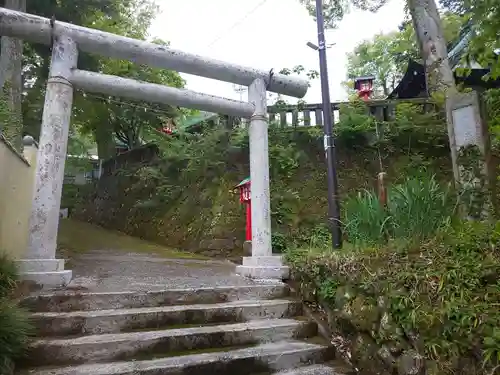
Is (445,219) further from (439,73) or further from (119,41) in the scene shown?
(119,41)

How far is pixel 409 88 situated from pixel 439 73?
22.2 feet

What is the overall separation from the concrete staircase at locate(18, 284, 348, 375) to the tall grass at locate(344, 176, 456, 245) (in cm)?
108

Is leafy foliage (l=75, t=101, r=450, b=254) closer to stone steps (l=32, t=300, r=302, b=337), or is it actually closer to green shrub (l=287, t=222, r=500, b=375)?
stone steps (l=32, t=300, r=302, b=337)

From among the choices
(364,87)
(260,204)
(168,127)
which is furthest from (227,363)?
(168,127)

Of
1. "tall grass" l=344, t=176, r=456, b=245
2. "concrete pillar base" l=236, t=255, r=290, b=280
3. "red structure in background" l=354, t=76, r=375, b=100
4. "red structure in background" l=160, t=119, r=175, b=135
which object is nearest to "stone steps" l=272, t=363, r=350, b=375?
"tall grass" l=344, t=176, r=456, b=245

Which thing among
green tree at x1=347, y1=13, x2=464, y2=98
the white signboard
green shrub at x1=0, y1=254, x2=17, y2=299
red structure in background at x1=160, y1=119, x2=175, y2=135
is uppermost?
green tree at x1=347, y1=13, x2=464, y2=98

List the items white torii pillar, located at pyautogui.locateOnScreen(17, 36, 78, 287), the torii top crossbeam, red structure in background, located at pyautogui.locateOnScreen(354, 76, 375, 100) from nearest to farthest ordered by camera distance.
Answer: white torii pillar, located at pyautogui.locateOnScreen(17, 36, 78, 287) → the torii top crossbeam → red structure in background, located at pyautogui.locateOnScreen(354, 76, 375, 100)

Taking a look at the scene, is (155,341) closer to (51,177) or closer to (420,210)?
(51,177)

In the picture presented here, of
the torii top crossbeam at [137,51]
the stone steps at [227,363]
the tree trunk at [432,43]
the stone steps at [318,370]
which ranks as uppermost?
the tree trunk at [432,43]

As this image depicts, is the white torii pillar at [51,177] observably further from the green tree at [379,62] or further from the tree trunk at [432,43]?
the green tree at [379,62]

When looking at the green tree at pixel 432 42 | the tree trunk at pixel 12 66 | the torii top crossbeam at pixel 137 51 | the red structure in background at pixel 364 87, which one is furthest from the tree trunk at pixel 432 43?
the tree trunk at pixel 12 66

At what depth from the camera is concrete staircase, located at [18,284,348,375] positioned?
2527 mm

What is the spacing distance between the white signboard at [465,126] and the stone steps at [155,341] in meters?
2.36

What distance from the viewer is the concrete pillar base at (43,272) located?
3.44 m
